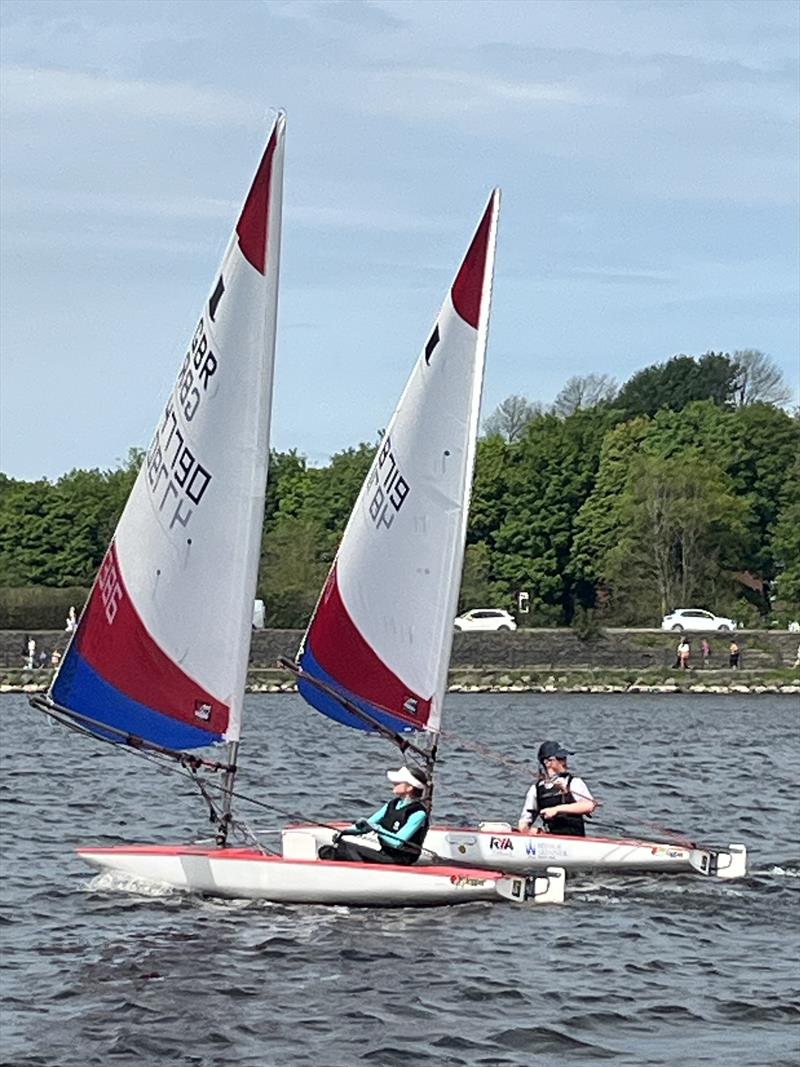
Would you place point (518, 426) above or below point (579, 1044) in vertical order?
above

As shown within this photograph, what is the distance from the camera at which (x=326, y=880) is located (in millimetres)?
19562

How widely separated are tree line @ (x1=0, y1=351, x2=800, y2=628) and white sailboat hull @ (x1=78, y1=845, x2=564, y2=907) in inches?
2277

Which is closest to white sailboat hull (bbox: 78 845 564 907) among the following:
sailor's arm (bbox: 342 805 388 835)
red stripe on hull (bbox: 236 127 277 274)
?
sailor's arm (bbox: 342 805 388 835)

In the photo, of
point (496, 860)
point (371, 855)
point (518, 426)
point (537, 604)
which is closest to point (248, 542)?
point (371, 855)

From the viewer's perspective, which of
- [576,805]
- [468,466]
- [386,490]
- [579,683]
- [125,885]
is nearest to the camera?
[125,885]

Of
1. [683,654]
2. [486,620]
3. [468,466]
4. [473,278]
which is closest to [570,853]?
[468,466]

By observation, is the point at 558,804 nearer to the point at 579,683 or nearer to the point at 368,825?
the point at 368,825

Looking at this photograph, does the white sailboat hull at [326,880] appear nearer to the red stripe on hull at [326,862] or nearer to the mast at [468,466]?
the red stripe on hull at [326,862]

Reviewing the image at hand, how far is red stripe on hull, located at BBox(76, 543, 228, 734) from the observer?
64.7ft

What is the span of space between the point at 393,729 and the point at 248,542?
4.12m

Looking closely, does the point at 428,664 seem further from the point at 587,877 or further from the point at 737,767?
the point at 737,767

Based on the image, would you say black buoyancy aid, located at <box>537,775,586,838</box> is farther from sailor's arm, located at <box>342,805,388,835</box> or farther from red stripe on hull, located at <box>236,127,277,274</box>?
red stripe on hull, located at <box>236,127,277,274</box>

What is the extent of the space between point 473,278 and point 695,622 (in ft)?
187

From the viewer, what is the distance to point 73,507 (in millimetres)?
97875
